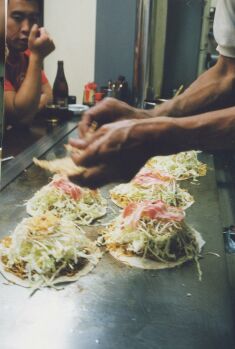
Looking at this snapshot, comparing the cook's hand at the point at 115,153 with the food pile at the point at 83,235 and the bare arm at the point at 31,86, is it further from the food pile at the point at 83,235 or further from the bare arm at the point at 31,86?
the bare arm at the point at 31,86

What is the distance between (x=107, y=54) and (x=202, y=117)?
5.12m

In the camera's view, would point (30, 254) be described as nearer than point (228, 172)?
Yes

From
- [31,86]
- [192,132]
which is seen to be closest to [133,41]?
[31,86]

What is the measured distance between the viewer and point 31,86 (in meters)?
4.36

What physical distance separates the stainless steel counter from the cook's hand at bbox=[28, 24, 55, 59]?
2.69 meters

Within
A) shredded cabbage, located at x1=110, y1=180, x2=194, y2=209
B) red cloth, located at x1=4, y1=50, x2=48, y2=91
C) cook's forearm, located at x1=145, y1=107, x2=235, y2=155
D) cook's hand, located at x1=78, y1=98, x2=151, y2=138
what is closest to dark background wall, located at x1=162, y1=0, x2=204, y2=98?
red cloth, located at x1=4, y1=50, x2=48, y2=91

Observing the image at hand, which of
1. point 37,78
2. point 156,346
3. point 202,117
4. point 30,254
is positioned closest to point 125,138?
point 202,117

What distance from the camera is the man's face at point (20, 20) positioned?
4.31m

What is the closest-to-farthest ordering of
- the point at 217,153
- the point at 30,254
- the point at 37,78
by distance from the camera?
the point at 30,254 < the point at 37,78 < the point at 217,153

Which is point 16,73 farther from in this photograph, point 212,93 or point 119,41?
point 212,93

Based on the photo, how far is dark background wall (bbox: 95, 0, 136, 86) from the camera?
6285 mm

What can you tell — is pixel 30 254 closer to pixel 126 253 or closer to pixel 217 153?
pixel 126 253

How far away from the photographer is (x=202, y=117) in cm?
170

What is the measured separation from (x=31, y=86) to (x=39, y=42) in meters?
0.45
